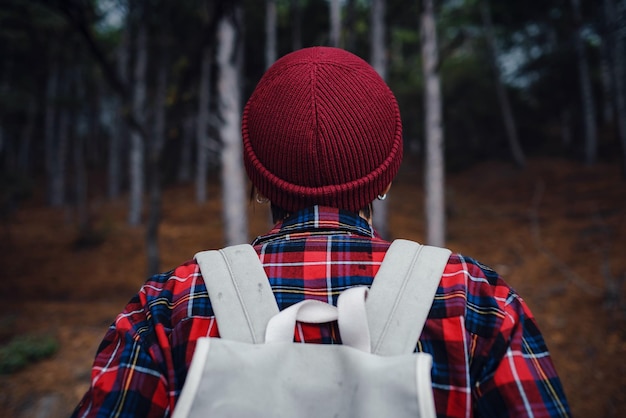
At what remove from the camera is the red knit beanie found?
1.03 metres

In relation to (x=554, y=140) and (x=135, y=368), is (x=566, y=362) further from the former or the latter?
(x=554, y=140)

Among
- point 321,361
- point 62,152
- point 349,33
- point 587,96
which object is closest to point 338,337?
point 321,361

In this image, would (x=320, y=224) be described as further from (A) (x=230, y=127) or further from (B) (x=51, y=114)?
(B) (x=51, y=114)

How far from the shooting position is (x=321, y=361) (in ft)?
2.83

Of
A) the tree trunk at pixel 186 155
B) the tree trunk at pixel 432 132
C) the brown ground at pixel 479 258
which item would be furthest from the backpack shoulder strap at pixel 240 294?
the tree trunk at pixel 186 155

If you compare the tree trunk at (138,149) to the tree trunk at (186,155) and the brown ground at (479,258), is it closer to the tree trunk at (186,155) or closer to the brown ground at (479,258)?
the brown ground at (479,258)

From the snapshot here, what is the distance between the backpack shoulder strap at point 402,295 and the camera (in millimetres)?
855

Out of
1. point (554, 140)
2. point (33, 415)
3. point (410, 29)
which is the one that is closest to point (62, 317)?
point (33, 415)

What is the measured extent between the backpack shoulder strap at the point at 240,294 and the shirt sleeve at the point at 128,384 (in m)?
0.19

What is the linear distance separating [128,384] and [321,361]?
1.44 feet

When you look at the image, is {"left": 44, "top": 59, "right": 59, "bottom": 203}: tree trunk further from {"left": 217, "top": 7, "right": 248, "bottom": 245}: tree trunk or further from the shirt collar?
the shirt collar

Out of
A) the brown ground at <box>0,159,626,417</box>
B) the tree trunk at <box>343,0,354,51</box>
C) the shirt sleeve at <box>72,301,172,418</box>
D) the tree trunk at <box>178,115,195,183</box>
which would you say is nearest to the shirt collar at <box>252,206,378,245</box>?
the shirt sleeve at <box>72,301,172,418</box>

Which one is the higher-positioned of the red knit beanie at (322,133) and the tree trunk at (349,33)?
the tree trunk at (349,33)

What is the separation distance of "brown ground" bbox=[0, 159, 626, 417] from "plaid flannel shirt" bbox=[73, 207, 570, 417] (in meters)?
2.09
